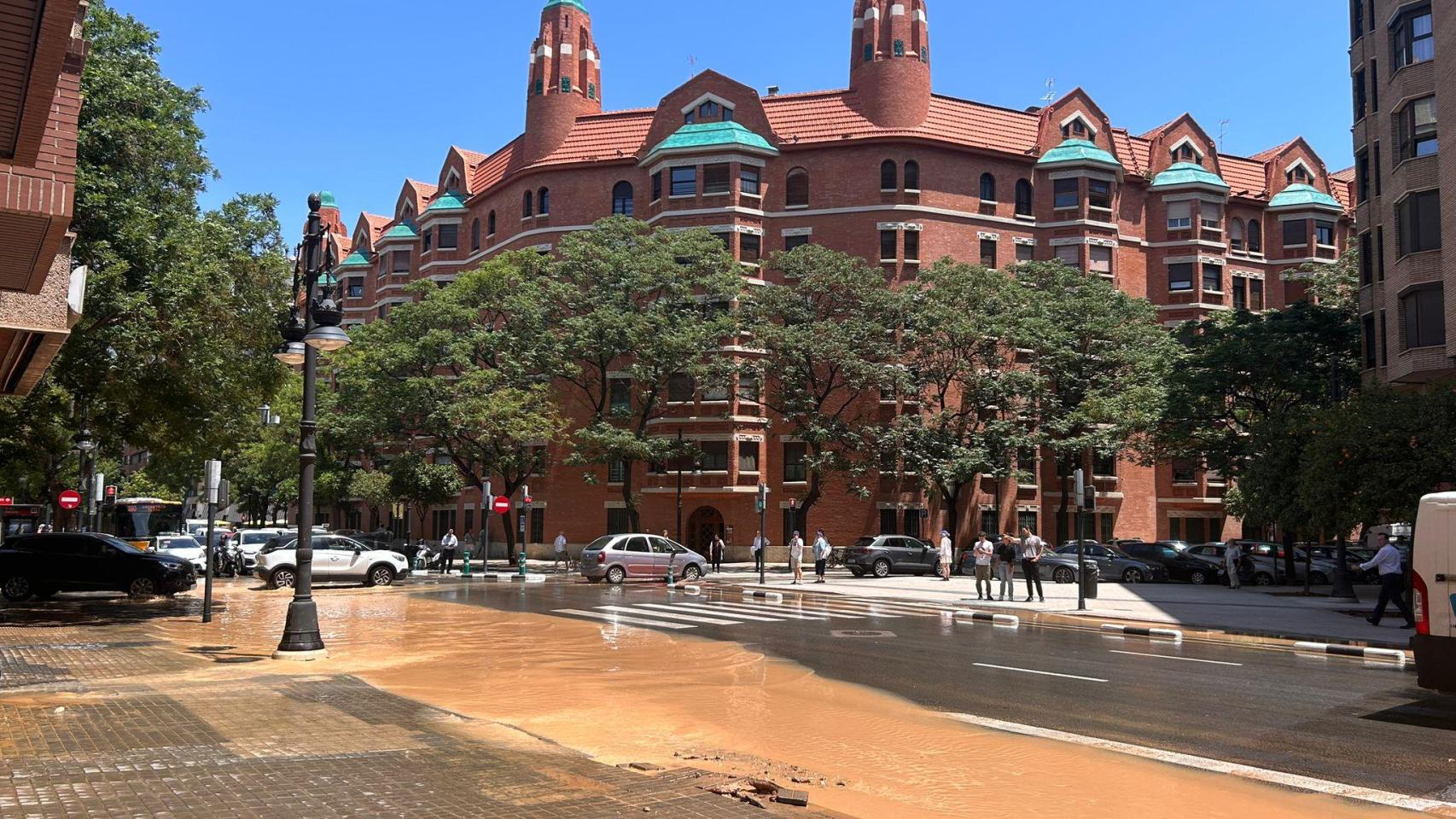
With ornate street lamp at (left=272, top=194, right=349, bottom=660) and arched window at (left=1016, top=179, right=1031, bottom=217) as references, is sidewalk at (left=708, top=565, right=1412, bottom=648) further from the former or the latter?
arched window at (left=1016, top=179, right=1031, bottom=217)

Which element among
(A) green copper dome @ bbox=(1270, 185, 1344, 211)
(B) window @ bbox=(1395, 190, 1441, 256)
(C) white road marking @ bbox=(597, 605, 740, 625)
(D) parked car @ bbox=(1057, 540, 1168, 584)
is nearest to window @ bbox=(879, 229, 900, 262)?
(D) parked car @ bbox=(1057, 540, 1168, 584)

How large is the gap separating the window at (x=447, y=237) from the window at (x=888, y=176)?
26.5 meters

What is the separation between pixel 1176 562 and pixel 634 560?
19.1m

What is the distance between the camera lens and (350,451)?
158 feet

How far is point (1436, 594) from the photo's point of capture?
10.5m

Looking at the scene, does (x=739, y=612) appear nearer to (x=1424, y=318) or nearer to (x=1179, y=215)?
(x=1424, y=318)

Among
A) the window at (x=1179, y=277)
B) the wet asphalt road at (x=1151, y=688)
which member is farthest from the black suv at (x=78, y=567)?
the window at (x=1179, y=277)

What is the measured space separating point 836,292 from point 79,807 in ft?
135

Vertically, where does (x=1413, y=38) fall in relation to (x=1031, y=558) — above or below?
above

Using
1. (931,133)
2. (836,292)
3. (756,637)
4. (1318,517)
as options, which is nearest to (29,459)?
(756,637)

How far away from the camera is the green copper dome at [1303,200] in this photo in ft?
195

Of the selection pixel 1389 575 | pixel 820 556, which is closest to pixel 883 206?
pixel 820 556

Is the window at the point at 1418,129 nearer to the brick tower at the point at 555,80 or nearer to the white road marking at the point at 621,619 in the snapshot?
the white road marking at the point at 621,619

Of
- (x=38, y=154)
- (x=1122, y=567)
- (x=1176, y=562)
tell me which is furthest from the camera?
(x=1176, y=562)
